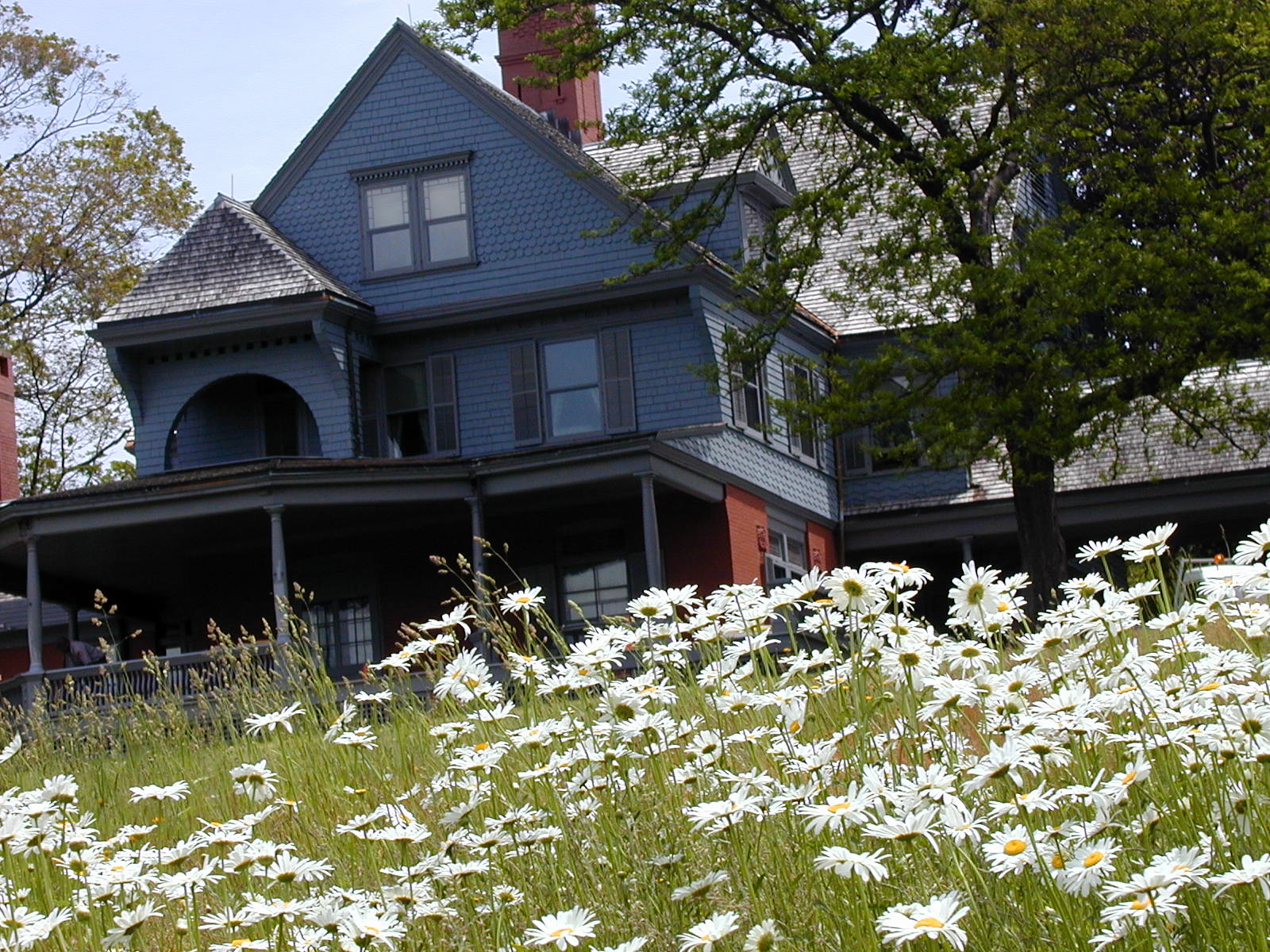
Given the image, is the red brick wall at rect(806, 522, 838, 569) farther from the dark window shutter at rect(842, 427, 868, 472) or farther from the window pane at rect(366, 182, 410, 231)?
the window pane at rect(366, 182, 410, 231)

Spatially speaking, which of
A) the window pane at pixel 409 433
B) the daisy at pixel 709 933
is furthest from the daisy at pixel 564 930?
the window pane at pixel 409 433

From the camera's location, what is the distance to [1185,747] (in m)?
4.94

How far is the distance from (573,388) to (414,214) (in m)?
3.62

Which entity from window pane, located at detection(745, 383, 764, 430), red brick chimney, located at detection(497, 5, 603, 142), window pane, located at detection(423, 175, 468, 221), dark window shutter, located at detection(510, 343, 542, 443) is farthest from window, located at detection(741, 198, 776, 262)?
red brick chimney, located at detection(497, 5, 603, 142)

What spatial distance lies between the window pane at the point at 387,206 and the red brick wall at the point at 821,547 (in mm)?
7777

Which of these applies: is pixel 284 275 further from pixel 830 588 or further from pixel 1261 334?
pixel 830 588

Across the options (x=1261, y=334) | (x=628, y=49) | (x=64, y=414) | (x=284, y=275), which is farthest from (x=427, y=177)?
(x=64, y=414)

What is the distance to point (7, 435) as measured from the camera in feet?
107

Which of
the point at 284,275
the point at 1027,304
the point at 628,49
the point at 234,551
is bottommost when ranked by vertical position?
the point at 234,551

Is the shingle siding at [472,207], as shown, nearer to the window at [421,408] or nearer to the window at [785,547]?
the window at [421,408]

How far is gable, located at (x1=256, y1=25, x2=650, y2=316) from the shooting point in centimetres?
2480

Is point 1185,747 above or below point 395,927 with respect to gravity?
above

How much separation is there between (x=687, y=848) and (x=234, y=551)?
2116 cm

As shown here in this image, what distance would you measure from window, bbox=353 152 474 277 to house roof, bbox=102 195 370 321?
2.72 ft
